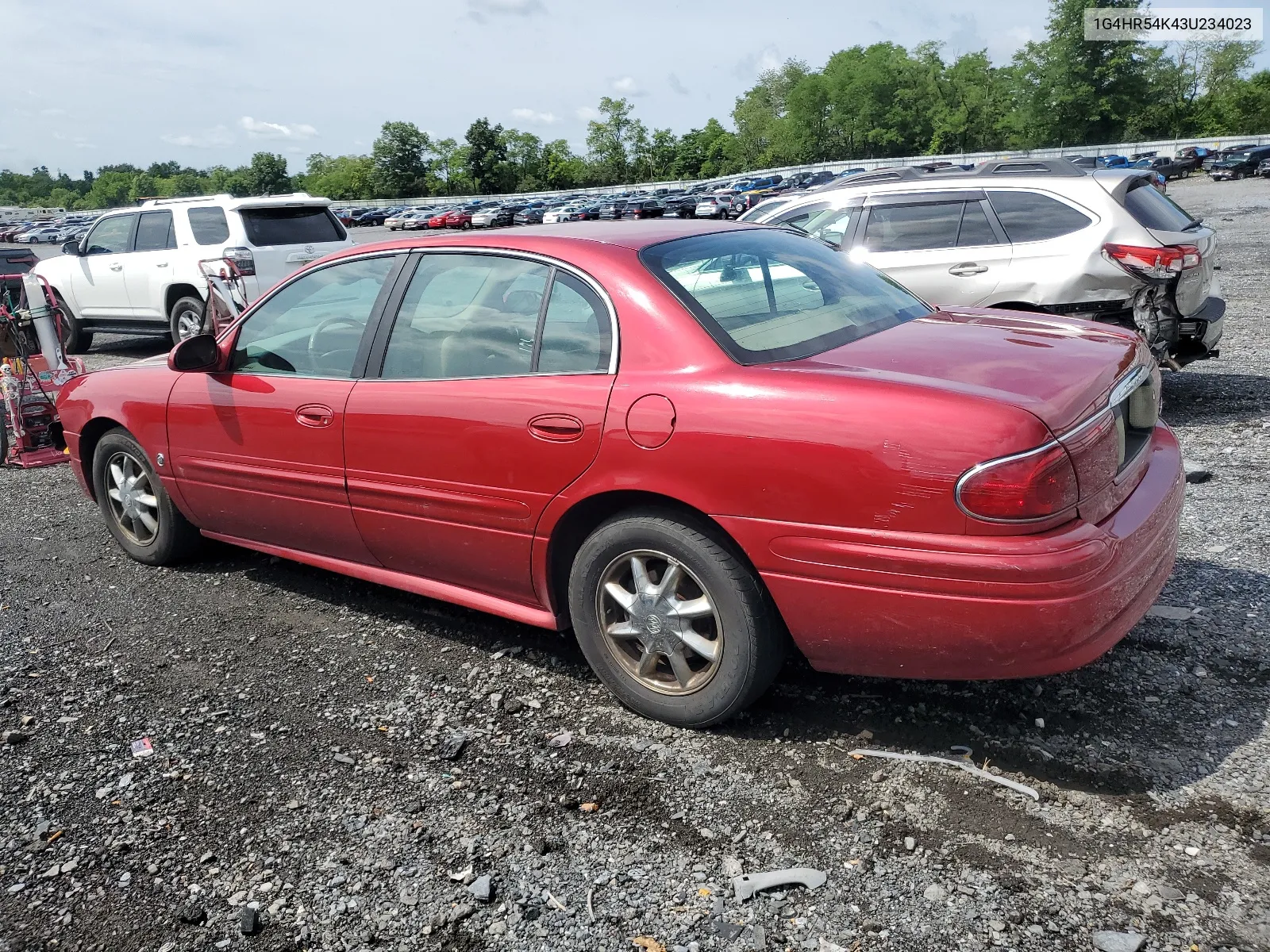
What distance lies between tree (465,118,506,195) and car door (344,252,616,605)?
135834 mm

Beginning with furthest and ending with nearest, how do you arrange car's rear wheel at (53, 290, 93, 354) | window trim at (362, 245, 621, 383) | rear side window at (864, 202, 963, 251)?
car's rear wheel at (53, 290, 93, 354) < rear side window at (864, 202, 963, 251) < window trim at (362, 245, 621, 383)

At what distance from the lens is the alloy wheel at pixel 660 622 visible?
10.5 ft

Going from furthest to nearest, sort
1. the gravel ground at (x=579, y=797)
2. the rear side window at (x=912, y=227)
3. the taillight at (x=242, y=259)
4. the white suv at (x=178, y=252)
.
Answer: the white suv at (x=178, y=252) < the taillight at (x=242, y=259) < the rear side window at (x=912, y=227) < the gravel ground at (x=579, y=797)

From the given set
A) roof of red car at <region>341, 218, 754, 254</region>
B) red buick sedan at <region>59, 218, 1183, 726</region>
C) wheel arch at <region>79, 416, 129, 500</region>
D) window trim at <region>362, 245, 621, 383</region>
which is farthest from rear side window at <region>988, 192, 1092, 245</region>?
wheel arch at <region>79, 416, 129, 500</region>

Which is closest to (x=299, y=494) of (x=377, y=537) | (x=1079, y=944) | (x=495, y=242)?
(x=377, y=537)

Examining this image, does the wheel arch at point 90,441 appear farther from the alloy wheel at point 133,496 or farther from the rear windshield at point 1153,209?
the rear windshield at point 1153,209

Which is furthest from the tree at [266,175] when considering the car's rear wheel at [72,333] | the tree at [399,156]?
the car's rear wheel at [72,333]

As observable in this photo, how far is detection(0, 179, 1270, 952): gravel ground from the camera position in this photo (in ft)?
8.11

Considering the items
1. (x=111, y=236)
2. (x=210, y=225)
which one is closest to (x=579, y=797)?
(x=210, y=225)

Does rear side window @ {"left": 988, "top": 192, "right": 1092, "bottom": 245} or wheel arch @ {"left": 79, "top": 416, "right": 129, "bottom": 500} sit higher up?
rear side window @ {"left": 988, "top": 192, "right": 1092, "bottom": 245}

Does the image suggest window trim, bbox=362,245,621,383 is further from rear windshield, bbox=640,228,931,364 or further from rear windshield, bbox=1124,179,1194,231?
rear windshield, bbox=1124,179,1194,231

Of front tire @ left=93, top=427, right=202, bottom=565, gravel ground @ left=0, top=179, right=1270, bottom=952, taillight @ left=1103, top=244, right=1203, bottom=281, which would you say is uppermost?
taillight @ left=1103, top=244, right=1203, bottom=281

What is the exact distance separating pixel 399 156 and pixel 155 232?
134538 millimetres

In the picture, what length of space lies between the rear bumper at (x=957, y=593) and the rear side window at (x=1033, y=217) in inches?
171
